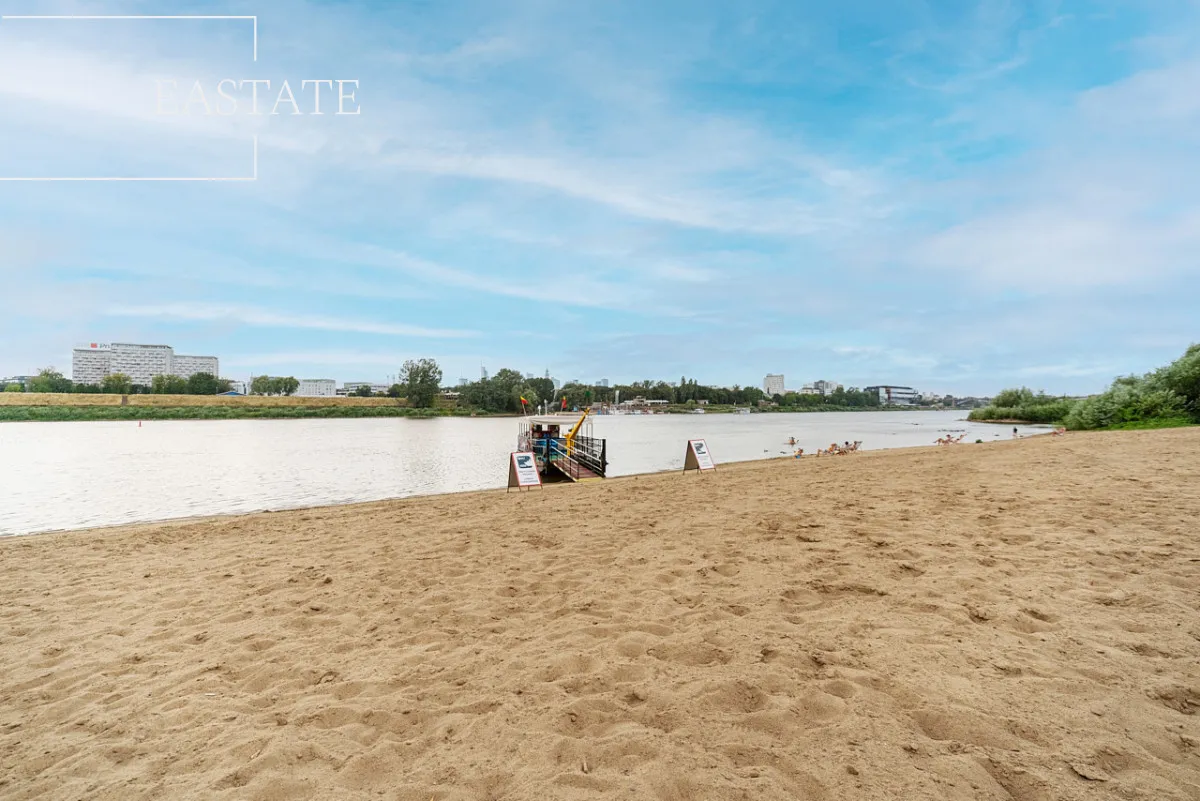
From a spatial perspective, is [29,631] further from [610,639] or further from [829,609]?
[829,609]

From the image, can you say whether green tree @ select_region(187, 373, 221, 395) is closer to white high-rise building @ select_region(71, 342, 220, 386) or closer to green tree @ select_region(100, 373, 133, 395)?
green tree @ select_region(100, 373, 133, 395)

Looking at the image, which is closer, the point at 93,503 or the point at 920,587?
the point at 920,587

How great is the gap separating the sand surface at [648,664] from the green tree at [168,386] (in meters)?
128

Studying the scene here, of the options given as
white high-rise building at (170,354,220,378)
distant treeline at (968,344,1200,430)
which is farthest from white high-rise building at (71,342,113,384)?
distant treeline at (968,344,1200,430)

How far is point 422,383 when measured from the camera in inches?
4424

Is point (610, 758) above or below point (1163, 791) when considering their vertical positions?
below

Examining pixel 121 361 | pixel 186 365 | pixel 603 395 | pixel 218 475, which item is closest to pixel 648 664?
pixel 218 475

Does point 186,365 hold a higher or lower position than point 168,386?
higher

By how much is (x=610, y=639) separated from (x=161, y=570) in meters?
6.64

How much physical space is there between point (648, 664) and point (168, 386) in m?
139

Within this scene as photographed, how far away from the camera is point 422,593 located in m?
5.56

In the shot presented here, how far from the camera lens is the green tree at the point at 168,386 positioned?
10641 centimetres

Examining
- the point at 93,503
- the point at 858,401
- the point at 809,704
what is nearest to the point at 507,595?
the point at 809,704

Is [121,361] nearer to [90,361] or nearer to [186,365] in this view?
[90,361]
